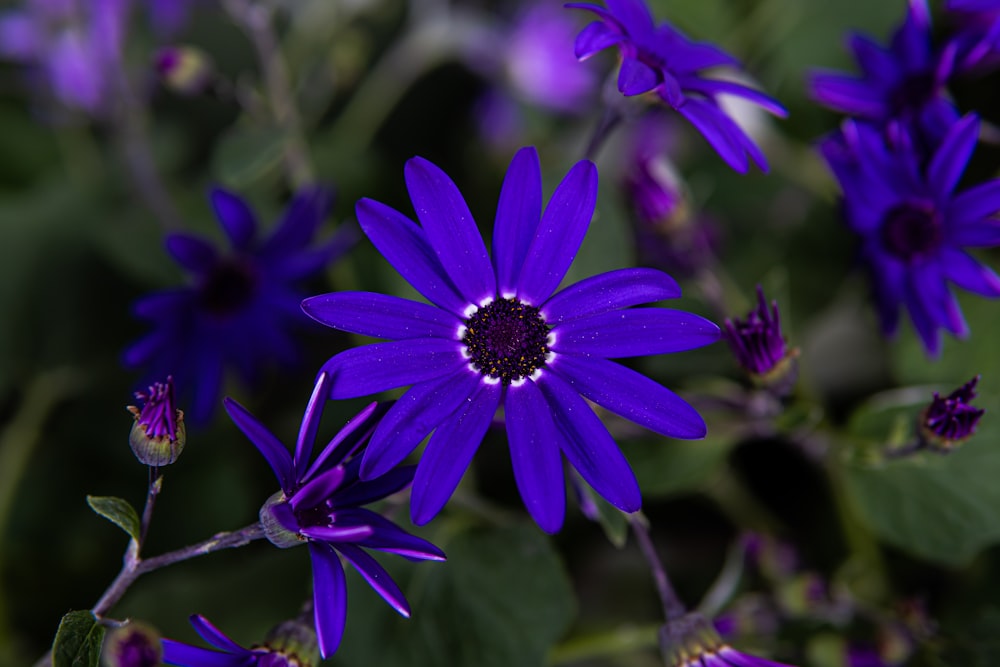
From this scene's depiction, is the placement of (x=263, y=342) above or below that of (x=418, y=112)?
below

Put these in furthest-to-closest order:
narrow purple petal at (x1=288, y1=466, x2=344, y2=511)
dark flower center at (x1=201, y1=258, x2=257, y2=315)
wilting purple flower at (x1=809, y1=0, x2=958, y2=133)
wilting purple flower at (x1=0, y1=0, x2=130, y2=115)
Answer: wilting purple flower at (x1=0, y1=0, x2=130, y2=115) → dark flower center at (x1=201, y1=258, x2=257, y2=315) → wilting purple flower at (x1=809, y1=0, x2=958, y2=133) → narrow purple petal at (x1=288, y1=466, x2=344, y2=511)

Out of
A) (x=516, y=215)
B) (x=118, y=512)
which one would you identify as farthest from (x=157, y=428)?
(x=516, y=215)

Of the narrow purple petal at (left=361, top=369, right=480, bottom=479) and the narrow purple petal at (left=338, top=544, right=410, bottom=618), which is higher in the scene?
the narrow purple petal at (left=361, top=369, right=480, bottom=479)

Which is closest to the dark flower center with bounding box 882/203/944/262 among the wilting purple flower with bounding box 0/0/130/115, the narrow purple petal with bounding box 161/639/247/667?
the narrow purple petal with bounding box 161/639/247/667

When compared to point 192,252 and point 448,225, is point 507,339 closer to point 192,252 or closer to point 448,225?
point 448,225

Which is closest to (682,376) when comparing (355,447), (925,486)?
(925,486)

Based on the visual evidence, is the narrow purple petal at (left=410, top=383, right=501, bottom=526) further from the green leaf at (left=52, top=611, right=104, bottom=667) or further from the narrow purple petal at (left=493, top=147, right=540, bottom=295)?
the green leaf at (left=52, top=611, right=104, bottom=667)

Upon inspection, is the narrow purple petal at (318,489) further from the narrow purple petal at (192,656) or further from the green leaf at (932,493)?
the green leaf at (932,493)

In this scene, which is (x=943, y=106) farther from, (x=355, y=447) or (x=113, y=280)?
(x=113, y=280)
